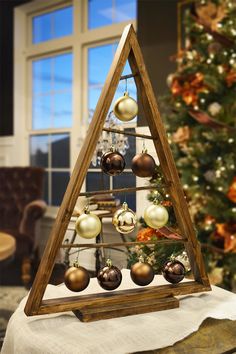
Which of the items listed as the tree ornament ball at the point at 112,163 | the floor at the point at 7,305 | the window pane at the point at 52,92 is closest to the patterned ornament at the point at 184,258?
the tree ornament ball at the point at 112,163

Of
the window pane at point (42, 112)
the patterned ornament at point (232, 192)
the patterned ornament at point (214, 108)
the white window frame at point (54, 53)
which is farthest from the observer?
the window pane at point (42, 112)

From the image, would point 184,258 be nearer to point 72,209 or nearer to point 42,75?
point 72,209

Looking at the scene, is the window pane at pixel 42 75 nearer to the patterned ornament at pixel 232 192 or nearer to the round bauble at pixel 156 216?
the patterned ornament at pixel 232 192

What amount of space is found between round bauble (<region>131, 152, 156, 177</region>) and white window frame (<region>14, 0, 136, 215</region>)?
5.80 feet

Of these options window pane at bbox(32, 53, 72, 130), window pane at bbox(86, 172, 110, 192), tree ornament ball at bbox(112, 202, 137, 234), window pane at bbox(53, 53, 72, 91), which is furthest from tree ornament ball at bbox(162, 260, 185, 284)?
window pane at bbox(53, 53, 72, 91)

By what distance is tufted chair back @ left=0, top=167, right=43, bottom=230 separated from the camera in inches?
129

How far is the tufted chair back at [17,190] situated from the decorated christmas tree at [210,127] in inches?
50.6

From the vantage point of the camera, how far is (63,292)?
37.7 inches

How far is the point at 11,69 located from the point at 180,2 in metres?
1.88

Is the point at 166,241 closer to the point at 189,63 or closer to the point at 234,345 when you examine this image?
the point at 234,345

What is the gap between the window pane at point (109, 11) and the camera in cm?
269

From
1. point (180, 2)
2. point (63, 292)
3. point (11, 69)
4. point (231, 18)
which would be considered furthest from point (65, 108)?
point (63, 292)

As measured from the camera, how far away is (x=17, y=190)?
3.39 m

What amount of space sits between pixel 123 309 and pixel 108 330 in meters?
0.09
